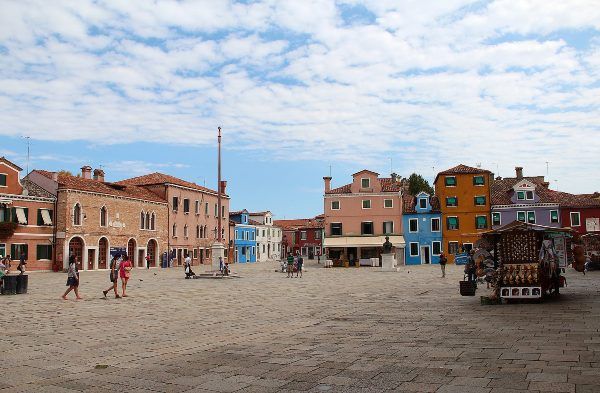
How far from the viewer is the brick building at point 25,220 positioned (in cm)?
4175

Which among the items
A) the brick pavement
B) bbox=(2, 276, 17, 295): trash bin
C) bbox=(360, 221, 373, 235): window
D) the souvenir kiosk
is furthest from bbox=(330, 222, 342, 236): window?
the souvenir kiosk

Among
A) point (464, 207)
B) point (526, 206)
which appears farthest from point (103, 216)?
point (526, 206)

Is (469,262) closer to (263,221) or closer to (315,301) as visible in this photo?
(315,301)

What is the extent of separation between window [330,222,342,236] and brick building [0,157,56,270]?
26617mm

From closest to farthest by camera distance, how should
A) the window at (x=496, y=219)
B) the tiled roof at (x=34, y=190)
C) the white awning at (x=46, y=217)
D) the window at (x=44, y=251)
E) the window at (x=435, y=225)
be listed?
the window at (x=44, y=251) < the white awning at (x=46, y=217) < the tiled roof at (x=34, y=190) < the window at (x=496, y=219) < the window at (x=435, y=225)

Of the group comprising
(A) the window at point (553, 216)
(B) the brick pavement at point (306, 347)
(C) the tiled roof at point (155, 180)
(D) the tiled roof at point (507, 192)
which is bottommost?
(B) the brick pavement at point (306, 347)

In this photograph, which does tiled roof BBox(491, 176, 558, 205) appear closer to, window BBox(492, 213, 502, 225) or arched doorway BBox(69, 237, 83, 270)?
window BBox(492, 213, 502, 225)

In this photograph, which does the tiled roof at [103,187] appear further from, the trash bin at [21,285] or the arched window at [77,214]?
the trash bin at [21,285]

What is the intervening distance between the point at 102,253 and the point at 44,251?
18.9ft

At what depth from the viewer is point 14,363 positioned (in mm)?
8344

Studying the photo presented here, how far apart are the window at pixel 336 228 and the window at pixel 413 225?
7246mm

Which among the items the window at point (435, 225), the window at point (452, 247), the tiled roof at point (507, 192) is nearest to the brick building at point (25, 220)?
the window at point (435, 225)

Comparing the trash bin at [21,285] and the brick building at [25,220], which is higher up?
the brick building at [25,220]

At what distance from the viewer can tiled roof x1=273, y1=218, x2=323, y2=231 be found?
97.8 metres
